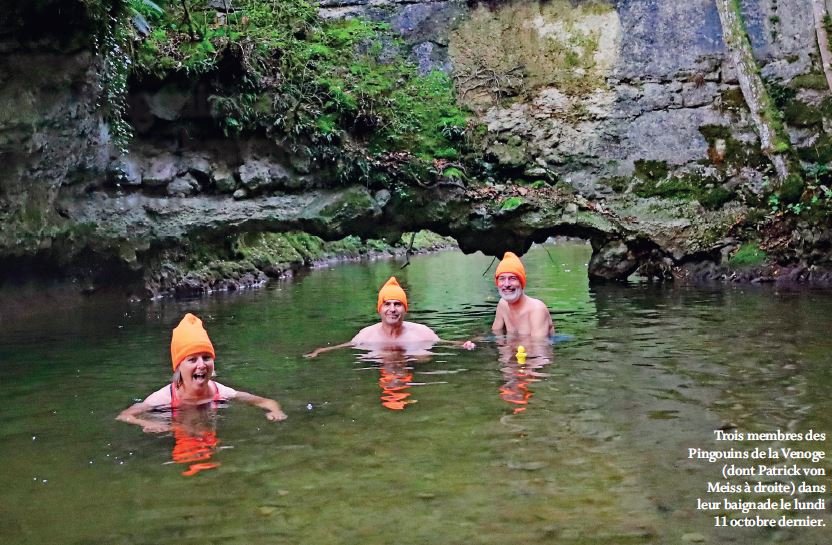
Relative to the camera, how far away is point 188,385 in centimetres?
657

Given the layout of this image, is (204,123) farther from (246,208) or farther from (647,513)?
(647,513)

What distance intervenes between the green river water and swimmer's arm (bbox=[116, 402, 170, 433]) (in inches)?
3.8

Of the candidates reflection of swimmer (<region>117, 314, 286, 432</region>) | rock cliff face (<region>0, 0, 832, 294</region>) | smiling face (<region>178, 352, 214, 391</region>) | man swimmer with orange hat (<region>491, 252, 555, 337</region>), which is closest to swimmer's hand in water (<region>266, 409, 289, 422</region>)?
reflection of swimmer (<region>117, 314, 286, 432</region>)

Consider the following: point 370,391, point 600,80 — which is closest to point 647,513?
point 370,391

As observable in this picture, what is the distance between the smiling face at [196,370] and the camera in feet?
21.2

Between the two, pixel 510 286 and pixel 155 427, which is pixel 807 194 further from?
pixel 155 427

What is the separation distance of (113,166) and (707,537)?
12458 mm

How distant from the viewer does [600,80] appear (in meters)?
17.2

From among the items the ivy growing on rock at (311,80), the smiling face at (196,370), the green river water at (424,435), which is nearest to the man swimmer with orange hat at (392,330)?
the green river water at (424,435)

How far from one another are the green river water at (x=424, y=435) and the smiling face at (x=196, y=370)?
29cm

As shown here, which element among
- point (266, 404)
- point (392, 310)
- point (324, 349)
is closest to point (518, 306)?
point (392, 310)

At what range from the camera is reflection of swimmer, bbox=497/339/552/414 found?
22.9ft

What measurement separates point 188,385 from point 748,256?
1268cm

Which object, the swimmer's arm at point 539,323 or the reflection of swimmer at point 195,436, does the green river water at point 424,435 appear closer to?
the reflection of swimmer at point 195,436
